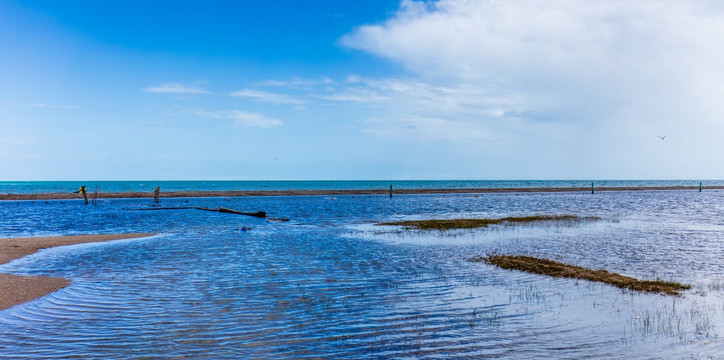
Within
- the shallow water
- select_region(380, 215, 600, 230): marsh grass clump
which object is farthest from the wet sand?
select_region(380, 215, 600, 230): marsh grass clump

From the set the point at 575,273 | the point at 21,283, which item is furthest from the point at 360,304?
the point at 21,283

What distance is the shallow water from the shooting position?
9.24 meters

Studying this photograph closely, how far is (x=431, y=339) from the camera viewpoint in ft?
31.7

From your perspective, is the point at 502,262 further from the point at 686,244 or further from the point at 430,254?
the point at 686,244

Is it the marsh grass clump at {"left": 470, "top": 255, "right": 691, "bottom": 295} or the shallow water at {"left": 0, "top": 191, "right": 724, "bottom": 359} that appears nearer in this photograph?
the shallow water at {"left": 0, "top": 191, "right": 724, "bottom": 359}

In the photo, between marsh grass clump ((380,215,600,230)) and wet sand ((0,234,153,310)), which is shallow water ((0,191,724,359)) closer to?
wet sand ((0,234,153,310))

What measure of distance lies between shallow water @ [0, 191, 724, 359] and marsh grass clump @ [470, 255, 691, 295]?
63cm

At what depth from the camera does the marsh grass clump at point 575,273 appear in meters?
14.0

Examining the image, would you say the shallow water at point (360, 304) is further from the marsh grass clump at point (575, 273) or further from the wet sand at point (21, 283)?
the marsh grass clump at point (575, 273)

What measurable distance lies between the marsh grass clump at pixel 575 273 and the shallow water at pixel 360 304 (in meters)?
0.63

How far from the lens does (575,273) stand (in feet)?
53.1

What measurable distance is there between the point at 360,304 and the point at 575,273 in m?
8.13

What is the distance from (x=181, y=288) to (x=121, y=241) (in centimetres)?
1484

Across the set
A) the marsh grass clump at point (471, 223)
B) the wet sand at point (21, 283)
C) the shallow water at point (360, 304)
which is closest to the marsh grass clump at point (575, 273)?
the shallow water at point (360, 304)
